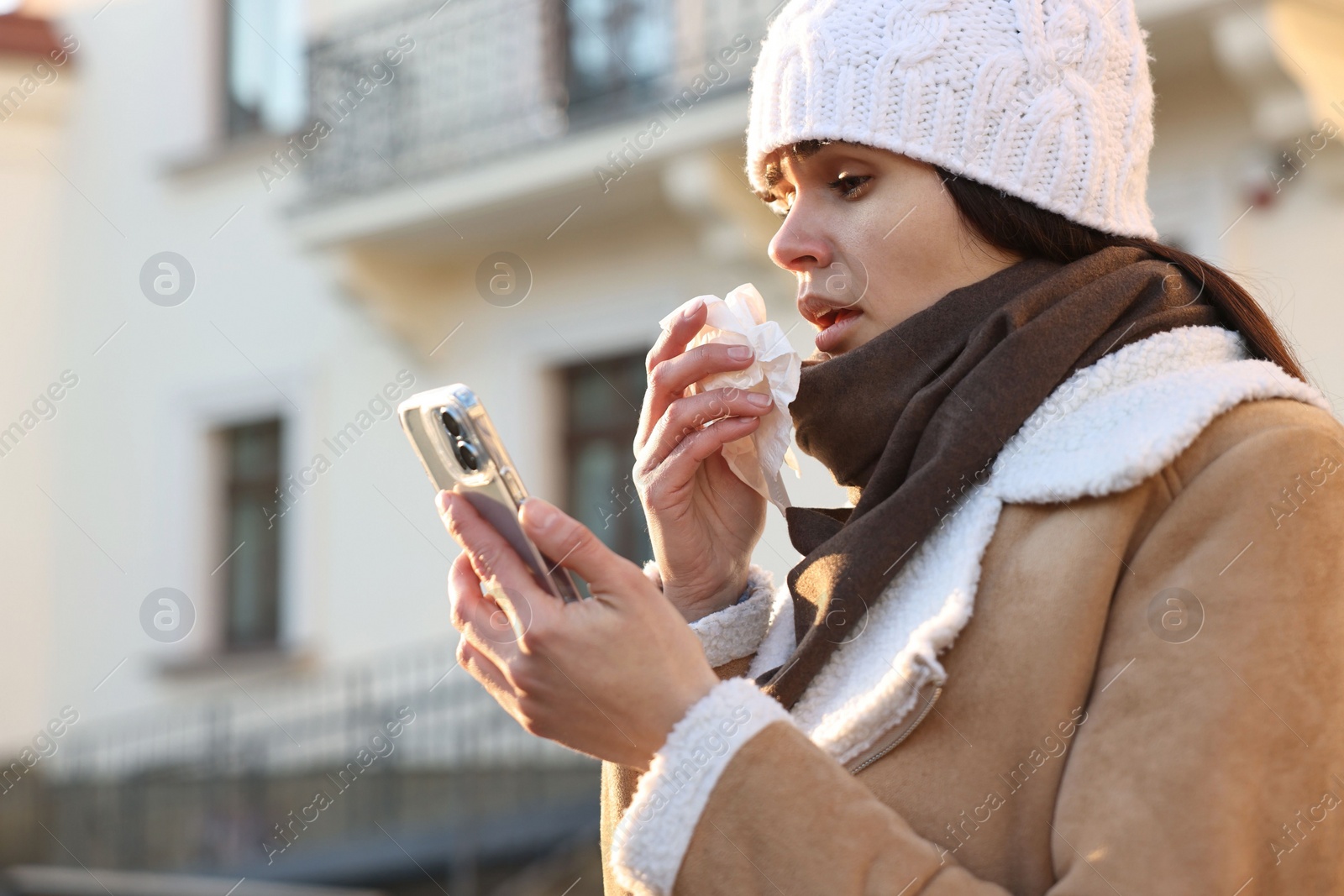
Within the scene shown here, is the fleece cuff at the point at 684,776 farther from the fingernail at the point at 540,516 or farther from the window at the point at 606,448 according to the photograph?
the window at the point at 606,448

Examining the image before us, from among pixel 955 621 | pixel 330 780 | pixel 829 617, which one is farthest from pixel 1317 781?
pixel 330 780

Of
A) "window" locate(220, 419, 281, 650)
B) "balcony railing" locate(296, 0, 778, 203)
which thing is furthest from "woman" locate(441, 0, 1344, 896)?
"window" locate(220, 419, 281, 650)

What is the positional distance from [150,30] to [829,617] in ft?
36.7

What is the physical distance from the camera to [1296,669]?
3.82 ft

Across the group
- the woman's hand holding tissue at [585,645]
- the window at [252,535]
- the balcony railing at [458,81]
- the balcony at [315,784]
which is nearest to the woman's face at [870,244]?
the woman's hand holding tissue at [585,645]

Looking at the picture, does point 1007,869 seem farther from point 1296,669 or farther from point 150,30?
point 150,30

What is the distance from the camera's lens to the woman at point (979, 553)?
3.85 feet

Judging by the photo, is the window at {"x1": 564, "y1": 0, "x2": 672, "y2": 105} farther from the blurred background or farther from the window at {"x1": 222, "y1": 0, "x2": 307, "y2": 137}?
the window at {"x1": 222, "y1": 0, "x2": 307, "y2": 137}

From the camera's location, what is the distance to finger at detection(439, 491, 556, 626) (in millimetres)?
1260

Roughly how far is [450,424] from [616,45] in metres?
7.64

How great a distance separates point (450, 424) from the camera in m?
1.31

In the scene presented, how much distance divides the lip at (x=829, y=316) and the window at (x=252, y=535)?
9090mm

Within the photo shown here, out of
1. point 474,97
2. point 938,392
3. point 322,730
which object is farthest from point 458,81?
point 938,392

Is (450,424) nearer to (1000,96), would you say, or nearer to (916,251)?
(916,251)
